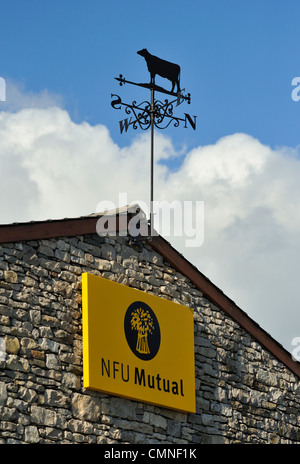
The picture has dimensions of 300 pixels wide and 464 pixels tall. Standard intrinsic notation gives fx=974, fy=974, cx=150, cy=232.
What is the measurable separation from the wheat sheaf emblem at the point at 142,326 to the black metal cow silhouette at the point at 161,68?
162 inches

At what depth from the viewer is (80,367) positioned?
14.2 m

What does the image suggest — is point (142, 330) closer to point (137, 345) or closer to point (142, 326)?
point (142, 326)

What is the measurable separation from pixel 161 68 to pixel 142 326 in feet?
15.0

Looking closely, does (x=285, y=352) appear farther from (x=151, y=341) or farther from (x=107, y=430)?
(x=107, y=430)

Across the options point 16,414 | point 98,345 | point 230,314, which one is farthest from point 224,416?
point 16,414

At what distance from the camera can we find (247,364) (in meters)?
17.3

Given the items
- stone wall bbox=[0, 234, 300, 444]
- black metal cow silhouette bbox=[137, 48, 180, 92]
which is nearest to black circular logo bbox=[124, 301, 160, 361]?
stone wall bbox=[0, 234, 300, 444]

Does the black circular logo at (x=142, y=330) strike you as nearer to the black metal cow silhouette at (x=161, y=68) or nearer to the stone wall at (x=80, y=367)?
the stone wall at (x=80, y=367)

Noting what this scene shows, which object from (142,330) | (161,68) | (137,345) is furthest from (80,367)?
(161,68)

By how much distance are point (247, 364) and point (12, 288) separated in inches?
209

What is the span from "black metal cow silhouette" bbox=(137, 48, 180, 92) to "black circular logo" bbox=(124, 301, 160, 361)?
4.06 metres

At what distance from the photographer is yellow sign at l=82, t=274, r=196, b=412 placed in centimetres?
1440

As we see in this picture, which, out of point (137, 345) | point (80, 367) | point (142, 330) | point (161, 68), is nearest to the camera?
point (80, 367)

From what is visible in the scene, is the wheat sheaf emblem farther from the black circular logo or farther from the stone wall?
the stone wall
